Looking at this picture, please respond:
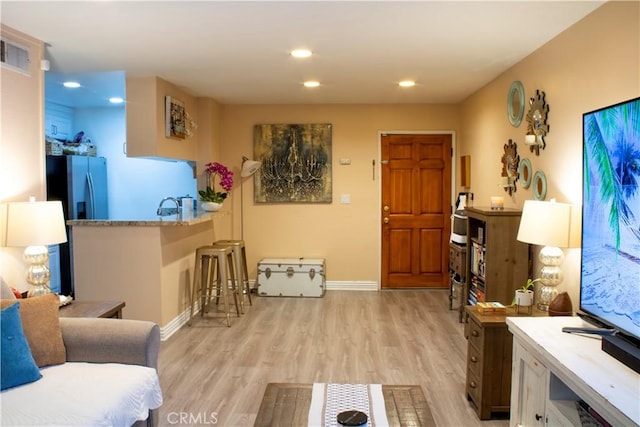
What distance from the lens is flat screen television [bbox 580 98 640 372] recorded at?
1762 millimetres

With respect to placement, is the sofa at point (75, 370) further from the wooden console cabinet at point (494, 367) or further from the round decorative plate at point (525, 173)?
the round decorative plate at point (525, 173)

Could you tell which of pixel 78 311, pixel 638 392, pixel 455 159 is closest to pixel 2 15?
pixel 78 311

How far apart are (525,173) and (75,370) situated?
326 centimetres

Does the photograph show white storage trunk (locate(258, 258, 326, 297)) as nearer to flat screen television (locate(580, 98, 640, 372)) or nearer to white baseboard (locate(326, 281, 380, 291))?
white baseboard (locate(326, 281, 380, 291))

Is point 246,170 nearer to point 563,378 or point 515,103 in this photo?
point 515,103

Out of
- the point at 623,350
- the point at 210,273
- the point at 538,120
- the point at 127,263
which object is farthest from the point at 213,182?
the point at 623,350

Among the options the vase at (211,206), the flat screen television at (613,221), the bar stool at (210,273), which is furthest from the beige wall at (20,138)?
→ the flat screen television at (613,221)

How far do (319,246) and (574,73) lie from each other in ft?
12.0

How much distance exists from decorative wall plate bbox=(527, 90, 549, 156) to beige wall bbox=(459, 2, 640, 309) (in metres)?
0.05

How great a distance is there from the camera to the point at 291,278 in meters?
5.48

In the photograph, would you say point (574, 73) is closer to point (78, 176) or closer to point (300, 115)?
point (300, 115)

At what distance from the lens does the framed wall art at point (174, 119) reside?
4336mm

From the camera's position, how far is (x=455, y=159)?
18.8 ft

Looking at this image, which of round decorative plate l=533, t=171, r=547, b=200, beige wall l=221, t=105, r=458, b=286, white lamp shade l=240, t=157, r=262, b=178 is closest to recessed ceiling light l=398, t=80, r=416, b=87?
beige wall l=221, t=105, r=458, b=286
